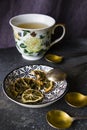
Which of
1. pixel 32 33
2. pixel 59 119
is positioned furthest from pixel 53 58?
pixel 59 119

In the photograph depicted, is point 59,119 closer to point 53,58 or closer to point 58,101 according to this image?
point 58,101

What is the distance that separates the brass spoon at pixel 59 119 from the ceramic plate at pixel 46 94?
0.08ft

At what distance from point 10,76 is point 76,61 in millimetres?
199

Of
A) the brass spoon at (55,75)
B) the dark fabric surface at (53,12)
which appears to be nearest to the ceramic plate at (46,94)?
the brass spoon at (55,75)

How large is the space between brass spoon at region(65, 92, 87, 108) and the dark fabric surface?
12.0 inches

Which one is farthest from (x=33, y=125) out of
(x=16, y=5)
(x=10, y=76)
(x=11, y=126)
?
(x=16, y=5)

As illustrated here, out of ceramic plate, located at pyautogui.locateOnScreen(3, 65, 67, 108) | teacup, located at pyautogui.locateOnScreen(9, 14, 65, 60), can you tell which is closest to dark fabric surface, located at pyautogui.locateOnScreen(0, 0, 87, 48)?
teacup, located at pyautogui.locateOnScreen(9, 14, 65, 60)

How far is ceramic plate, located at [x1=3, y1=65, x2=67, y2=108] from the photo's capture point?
0.51 metres

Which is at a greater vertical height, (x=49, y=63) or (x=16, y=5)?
(x=16, y=5)

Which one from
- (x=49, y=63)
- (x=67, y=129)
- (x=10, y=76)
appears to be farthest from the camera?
(x=49, y=63)

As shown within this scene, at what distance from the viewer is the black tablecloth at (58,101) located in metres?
0.49

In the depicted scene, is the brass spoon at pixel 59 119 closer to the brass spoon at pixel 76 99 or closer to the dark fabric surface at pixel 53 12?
the brass spoon at pixel 76 99

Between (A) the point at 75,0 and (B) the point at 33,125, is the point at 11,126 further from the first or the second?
(A) the point at 75,0

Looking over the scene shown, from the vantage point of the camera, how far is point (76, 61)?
0.70 meters
